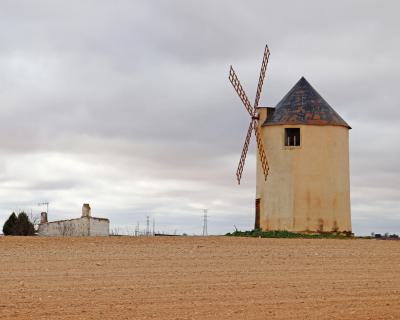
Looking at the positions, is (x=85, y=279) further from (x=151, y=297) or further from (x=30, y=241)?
(x=30, y=241)

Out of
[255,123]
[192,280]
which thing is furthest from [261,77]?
[192,280]

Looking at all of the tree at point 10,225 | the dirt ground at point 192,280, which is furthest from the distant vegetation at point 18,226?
the dirt ground at point 192,280

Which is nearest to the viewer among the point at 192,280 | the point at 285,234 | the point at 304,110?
the point at 192,280

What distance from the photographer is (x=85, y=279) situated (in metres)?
22.8

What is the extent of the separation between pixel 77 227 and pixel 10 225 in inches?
155

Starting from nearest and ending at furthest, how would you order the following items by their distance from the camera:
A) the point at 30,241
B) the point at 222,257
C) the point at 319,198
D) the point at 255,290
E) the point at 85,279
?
1. the point at 255,290
2. the point at 85,279
3. the point at 222,257
4. the point at 30,241
5. the point at 319,198

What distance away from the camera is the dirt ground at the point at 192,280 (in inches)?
716

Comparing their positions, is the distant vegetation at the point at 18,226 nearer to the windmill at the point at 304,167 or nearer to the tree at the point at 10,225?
the tree at the point at 10,225

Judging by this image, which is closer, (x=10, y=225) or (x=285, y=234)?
(x=285, y=234)

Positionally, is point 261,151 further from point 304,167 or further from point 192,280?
point 192,280

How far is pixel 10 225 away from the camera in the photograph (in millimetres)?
49031

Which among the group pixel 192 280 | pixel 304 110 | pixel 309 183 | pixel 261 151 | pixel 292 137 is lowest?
pixel 192 280

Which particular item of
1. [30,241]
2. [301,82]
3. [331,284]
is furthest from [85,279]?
[301,82]

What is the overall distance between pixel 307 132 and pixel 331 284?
20295 millimetres
